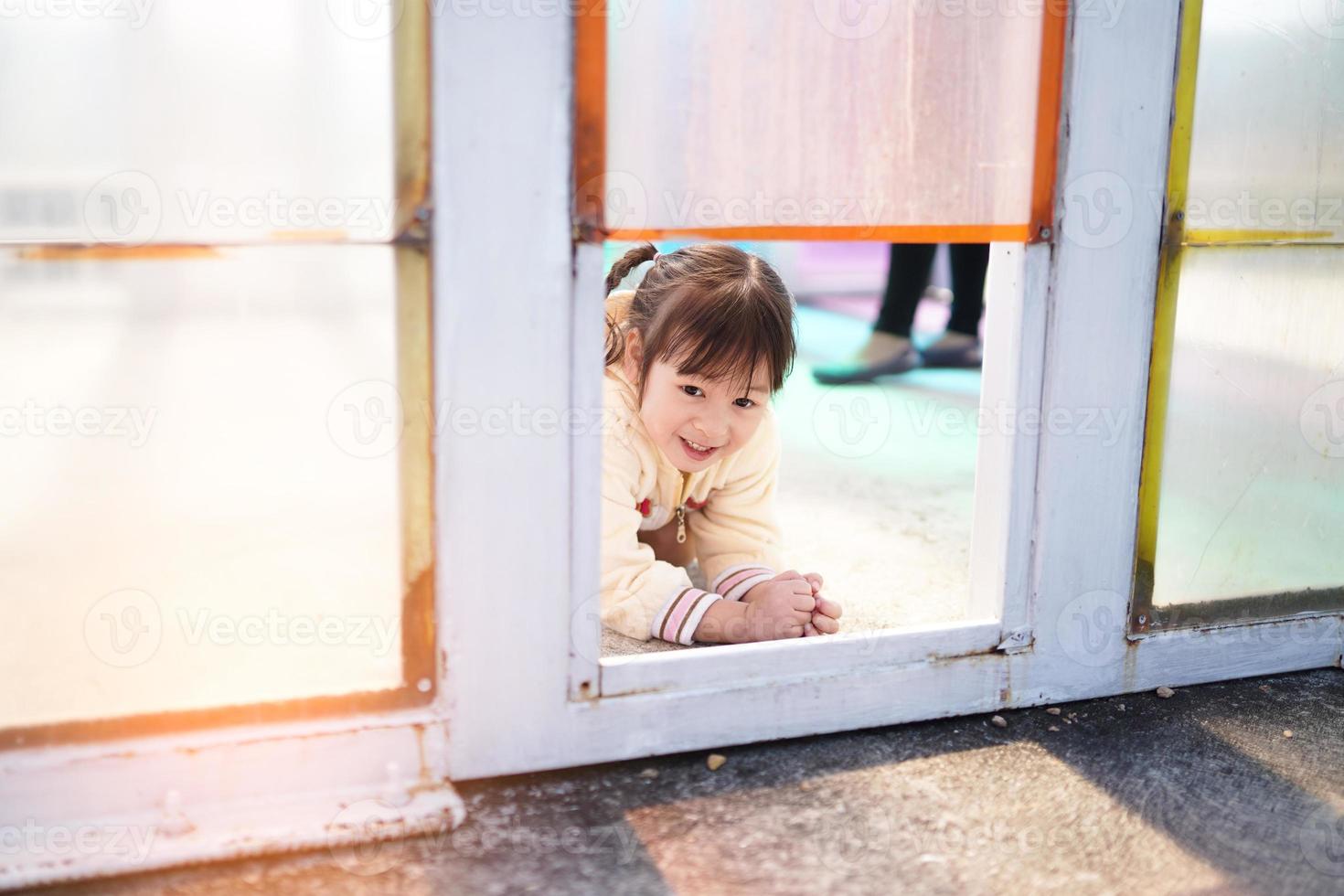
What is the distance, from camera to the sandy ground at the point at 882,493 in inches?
71.7

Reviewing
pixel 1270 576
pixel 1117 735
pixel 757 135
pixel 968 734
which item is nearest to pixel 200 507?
pixel 757 135

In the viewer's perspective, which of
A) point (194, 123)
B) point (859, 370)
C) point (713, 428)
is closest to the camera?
point (194, 123)

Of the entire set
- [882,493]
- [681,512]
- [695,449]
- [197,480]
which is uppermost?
[197,480]

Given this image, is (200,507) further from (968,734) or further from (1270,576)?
(1270,576)

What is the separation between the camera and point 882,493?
2.42 metres

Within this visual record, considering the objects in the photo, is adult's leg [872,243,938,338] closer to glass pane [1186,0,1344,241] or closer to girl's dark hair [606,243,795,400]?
girl's dark hair [606,243,795,400]

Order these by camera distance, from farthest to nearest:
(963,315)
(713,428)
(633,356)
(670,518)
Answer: (963,315), (670,518), (633,356), (713,428)

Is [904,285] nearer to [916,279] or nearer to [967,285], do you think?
[916,279]

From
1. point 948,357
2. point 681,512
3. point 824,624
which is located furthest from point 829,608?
point 948,357

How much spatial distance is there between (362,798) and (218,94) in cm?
64

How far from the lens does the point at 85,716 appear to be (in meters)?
1.10

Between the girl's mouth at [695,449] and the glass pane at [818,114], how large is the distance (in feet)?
1.66

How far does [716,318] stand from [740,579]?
36 cm

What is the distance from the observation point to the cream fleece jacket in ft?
5.30
